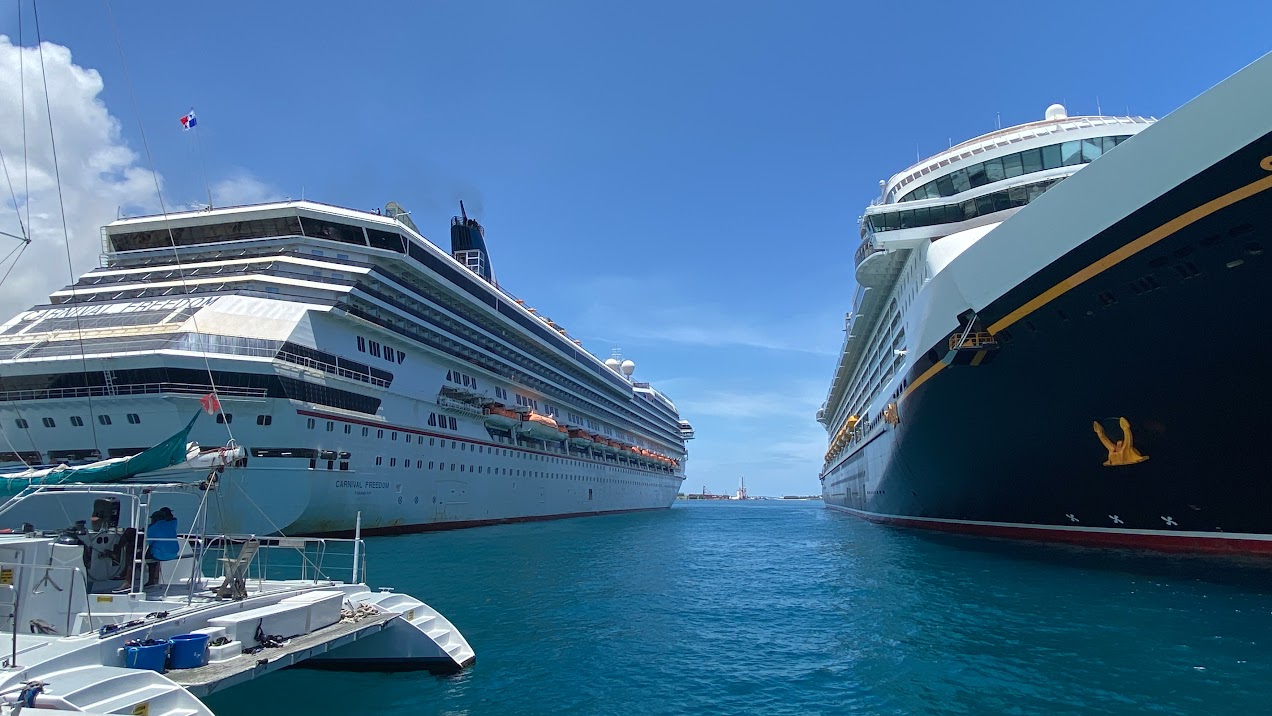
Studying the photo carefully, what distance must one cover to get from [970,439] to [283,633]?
20129 millimetres

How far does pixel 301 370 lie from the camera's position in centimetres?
2605

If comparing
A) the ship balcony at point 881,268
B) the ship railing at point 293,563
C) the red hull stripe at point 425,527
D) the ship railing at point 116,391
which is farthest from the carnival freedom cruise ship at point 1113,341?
the ship railing at point 116,391

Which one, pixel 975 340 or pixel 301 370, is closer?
pixel 975 340

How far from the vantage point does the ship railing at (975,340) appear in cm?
1838

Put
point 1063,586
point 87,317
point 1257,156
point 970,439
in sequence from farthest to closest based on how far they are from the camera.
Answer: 1. point 87,317
2. point 970,439
3. point 1063,586
4. point 1257,156

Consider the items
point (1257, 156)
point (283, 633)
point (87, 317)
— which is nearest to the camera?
point (283, 633)

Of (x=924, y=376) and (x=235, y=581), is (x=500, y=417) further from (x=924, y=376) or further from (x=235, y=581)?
(x=235, y=581)

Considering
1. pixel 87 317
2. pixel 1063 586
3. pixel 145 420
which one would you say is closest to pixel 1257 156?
pixel 1063 586

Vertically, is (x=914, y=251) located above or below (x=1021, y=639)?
above

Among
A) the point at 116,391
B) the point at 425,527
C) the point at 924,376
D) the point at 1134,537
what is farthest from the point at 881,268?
the point at 116,391

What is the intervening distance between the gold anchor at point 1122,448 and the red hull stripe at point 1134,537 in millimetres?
2362

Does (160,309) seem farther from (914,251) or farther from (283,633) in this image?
(914,251)

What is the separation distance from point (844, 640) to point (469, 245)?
150ft

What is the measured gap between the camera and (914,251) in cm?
2748
